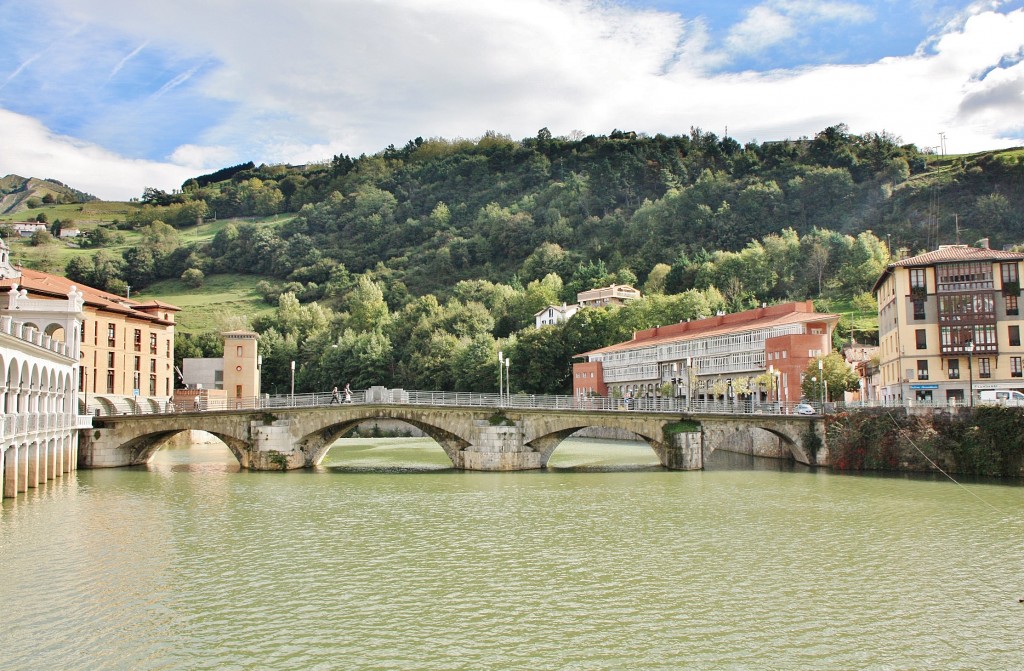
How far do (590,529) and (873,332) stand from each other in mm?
83579

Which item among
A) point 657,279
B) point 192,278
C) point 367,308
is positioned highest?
point 192,278

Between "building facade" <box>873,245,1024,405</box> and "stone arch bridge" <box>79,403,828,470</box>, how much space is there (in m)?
11.8

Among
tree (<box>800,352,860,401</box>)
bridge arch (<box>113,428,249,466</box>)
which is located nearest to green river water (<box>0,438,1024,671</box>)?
bridge arch (<box>113,428,249,466</box>)

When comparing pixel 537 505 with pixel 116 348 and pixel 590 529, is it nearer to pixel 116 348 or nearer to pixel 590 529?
pixel 590 529

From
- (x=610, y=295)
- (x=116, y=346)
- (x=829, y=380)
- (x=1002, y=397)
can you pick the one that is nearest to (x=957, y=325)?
(x=1002, y=397)

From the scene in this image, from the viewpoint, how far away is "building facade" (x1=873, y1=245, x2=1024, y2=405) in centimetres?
5491

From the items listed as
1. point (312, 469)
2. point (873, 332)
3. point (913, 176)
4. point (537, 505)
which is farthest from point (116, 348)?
point (913, 176)

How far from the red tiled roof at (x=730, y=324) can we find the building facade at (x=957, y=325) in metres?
14.9

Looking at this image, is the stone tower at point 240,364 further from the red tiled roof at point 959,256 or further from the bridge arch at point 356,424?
the red tiled roof at point 959,256

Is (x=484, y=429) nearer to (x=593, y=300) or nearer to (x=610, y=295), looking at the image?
(x=610, y=295)

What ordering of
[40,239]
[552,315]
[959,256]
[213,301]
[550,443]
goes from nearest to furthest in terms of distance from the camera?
[550,443] < [959,256] < [552,315] < [213,301] < [40,239]

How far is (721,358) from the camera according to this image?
274 ft

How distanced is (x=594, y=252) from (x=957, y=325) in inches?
4501

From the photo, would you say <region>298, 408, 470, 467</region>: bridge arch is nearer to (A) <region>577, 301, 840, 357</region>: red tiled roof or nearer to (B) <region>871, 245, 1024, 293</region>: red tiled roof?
(B) <region>871, 245, 1024, 293</region>: red tiled roof
